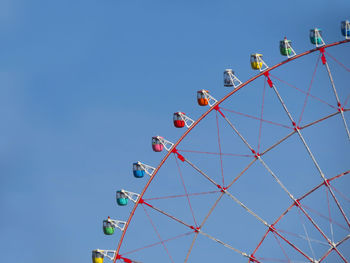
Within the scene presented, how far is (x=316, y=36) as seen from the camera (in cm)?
9575

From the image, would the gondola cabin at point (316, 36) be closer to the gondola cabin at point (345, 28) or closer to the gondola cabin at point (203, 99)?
the gondola cabin at point (345, 28)

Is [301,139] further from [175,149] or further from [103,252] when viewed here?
[103,252]

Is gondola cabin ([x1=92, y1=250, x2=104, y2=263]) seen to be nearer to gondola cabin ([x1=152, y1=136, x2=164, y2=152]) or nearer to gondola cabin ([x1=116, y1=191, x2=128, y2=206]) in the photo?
gondola cabin ([x1=116, y1=191, x2=128, y2=206])

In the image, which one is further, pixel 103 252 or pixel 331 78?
pixel 103 252

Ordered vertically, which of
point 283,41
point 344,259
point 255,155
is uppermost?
point 283,41

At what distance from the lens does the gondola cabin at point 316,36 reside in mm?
95625

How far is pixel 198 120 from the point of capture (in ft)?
315

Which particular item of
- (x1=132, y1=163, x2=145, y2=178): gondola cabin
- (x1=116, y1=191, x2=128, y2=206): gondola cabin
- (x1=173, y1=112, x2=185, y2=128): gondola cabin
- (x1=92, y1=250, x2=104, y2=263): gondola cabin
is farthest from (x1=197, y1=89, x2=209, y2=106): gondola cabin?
(x1=92, y1=250, x2=104, y2=263): gondola cabin

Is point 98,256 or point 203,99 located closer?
point 203,99

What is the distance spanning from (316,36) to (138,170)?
14976mm

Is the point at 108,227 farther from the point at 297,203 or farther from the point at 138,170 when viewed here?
the point at 297,203

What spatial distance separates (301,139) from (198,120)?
6.69 meters

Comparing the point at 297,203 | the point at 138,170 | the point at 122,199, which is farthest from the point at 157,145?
the point at 297,203

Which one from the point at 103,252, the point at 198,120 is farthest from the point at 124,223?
the point at 198,120
